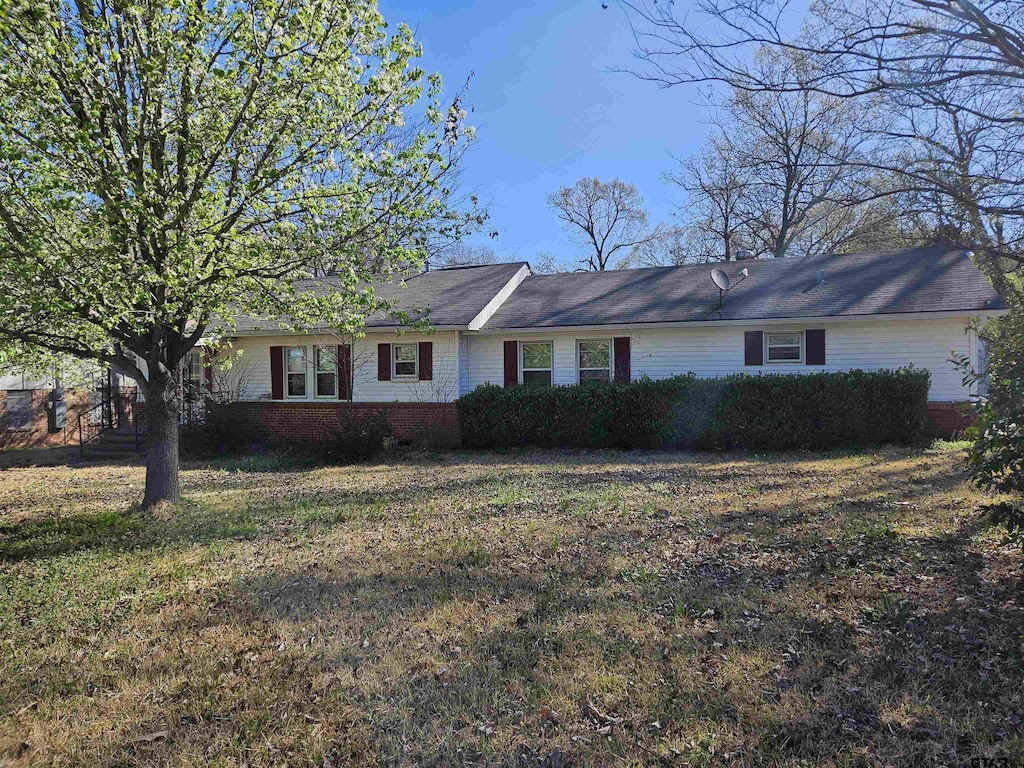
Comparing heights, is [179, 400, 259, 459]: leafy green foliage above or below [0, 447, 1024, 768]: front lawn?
above

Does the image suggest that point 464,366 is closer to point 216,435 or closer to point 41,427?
point 216,435

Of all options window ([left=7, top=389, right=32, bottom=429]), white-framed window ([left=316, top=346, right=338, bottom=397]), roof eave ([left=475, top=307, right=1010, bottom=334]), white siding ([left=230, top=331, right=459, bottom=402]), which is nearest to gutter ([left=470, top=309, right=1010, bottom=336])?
roof eave ([left=475, top=307, right=1010, bottom=334])

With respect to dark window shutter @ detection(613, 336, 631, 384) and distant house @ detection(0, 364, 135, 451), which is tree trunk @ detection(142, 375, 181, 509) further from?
dark window shutter @ detection(613, 336, 631, 384)

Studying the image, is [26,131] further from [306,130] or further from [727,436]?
[727,436]

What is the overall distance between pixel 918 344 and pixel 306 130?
41.4 ft

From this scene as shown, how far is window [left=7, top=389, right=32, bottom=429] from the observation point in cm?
1686

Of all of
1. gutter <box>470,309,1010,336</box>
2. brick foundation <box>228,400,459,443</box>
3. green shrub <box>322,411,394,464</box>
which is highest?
gutter <box>470,309,1010,336</box>

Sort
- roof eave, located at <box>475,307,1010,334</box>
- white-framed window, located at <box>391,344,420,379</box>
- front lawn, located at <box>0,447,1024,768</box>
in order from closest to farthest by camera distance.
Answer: front lawn, located at <box>0,447,1024,768</box>
roof eave, located at <box>475,307,1010,334</box>
white-framed window, located at <box>391,344,420,379</box>

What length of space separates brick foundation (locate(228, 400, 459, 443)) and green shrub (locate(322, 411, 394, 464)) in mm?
833

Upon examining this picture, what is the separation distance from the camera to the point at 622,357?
49.7 ft

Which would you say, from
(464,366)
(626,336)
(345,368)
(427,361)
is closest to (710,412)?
(626,336)

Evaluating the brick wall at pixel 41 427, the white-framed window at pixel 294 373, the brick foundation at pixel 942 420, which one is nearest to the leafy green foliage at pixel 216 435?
the white-framed window at pixel 294 373

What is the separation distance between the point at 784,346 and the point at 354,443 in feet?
32.3

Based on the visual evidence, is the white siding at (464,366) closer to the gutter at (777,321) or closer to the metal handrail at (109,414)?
the gutter at (777,321)
